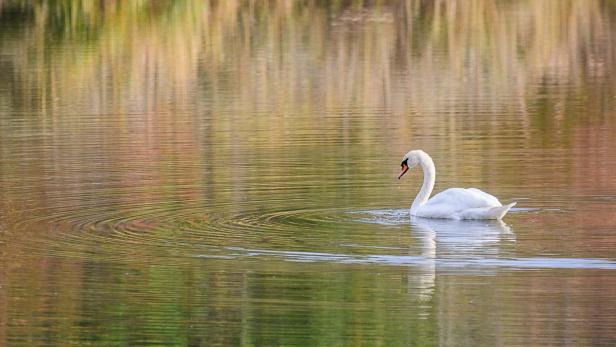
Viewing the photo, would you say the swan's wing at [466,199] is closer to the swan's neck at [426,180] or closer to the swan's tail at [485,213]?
the swan's tail at [485,213]

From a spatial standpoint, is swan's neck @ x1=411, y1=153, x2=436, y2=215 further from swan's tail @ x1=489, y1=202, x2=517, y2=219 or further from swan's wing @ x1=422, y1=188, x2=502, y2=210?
swan's tail @ x1=489, y1=202, x2=517, y2=219

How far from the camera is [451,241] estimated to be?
14.2 m

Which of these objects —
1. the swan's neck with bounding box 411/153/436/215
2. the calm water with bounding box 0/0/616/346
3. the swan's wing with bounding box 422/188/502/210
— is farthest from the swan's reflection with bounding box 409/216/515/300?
the swan's neck with bounding box 411/153/436/215

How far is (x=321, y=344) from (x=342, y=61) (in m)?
20.2

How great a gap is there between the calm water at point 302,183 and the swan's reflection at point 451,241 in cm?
3

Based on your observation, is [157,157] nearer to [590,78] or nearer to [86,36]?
[590,78]

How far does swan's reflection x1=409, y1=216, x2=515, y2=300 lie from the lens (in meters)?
12.6

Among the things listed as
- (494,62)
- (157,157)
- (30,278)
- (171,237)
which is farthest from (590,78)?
(30,278)

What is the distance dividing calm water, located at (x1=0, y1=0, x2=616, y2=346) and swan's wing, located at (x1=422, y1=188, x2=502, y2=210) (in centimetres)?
21

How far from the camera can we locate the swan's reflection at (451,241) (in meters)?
12.6

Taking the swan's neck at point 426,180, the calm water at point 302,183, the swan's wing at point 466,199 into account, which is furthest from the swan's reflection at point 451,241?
the swan's neck at point 426,180

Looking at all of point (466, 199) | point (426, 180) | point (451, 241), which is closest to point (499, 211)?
point (466, 199)

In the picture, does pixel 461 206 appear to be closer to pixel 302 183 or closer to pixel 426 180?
pixel 426 180

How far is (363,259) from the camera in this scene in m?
13.2
